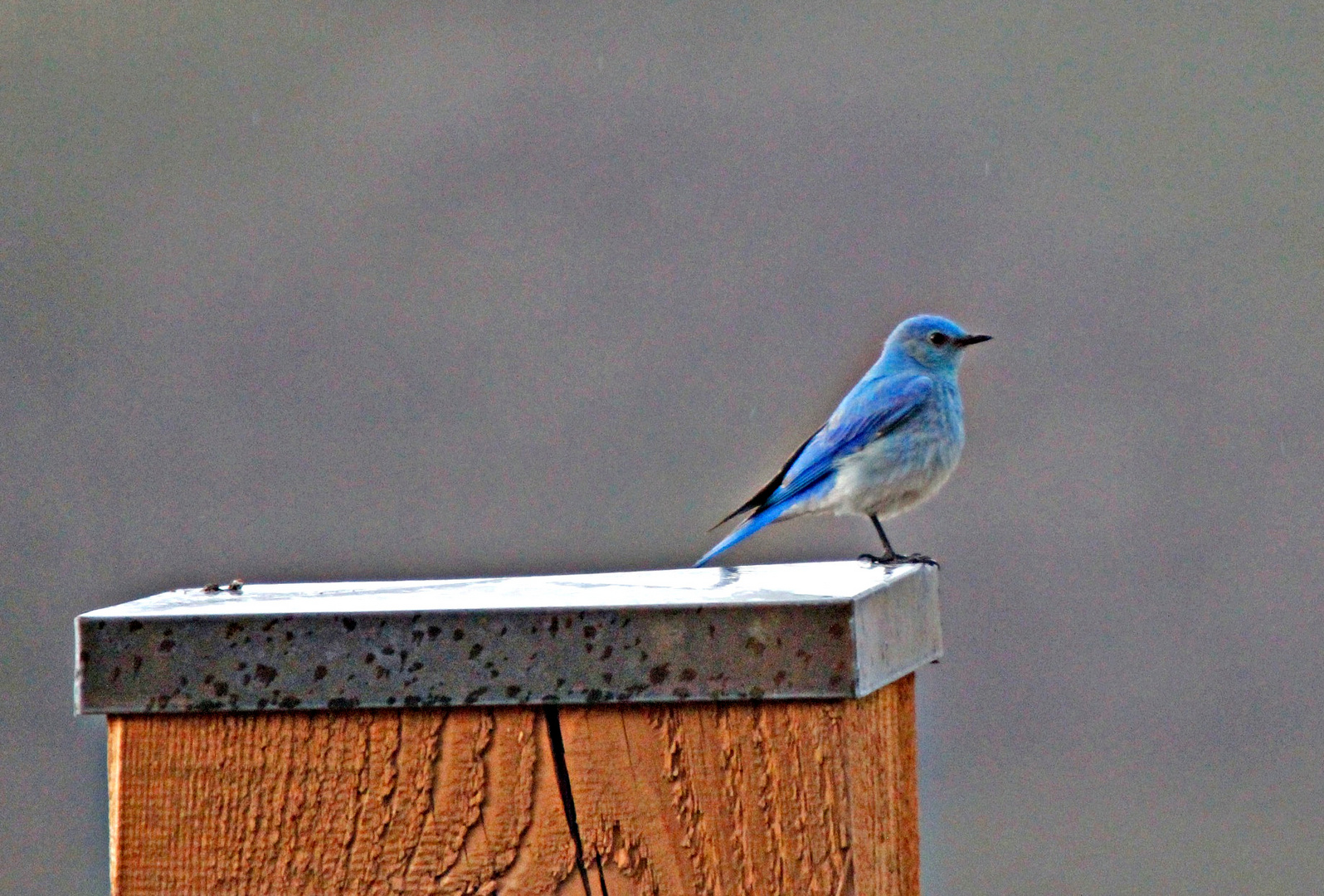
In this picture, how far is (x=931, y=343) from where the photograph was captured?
5145mm

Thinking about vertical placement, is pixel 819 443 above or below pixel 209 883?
above

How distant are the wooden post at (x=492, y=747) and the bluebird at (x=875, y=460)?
118 inches

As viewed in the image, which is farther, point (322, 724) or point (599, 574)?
point (599, 574)

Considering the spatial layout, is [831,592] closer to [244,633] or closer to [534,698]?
[534,698]

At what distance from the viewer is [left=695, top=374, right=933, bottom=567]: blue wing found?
15.5ft

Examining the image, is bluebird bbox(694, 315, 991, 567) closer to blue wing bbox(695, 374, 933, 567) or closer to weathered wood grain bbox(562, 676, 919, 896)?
blue wing bbox(695, 374, 933, 567)

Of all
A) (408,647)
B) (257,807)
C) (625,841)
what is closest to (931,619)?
(625,841)

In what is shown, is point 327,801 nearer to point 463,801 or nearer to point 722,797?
point 463,801

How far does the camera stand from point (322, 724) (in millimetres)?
1585

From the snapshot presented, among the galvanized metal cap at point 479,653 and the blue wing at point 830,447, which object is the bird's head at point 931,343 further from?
the galvanized metal cap at point 479,653

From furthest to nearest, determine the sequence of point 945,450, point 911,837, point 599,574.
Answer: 1. point 945,450
2. point 599,574
3. point 911,837

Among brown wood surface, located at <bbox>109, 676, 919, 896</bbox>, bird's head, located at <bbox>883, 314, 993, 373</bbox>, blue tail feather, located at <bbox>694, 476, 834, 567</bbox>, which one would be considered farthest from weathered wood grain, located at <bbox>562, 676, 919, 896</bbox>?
bird's head, located at <bbox>883, 314, 993, 373</bbox>

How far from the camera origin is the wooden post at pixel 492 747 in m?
1.55

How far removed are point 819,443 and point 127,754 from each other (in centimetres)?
341
